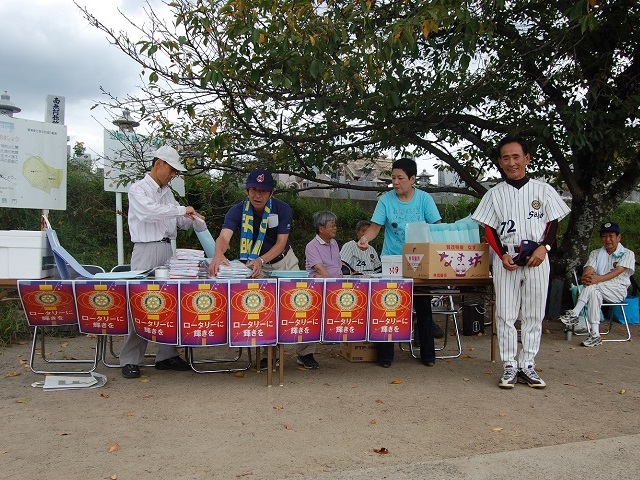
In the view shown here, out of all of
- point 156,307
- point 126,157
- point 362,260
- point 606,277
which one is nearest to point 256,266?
point 156,307

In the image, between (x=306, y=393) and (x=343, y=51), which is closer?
(x=306, y=393)

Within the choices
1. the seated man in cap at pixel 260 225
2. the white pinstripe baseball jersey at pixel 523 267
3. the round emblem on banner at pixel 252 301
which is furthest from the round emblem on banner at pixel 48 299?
the white pinstripe baseball jersey at pixel 523 267

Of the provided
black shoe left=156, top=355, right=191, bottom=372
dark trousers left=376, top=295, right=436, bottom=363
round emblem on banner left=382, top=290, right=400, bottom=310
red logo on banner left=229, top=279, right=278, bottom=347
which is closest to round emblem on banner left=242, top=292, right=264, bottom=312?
red logo on banner left=229, top=279, right=278, bottom=347

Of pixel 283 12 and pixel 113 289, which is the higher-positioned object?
pixel 283 12

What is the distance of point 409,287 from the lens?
5.30 meters

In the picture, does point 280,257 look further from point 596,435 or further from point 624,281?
point 624,281

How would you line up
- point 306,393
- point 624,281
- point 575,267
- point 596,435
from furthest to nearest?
point 575,267 < point 624,281 < point 306,393 < point 596,435

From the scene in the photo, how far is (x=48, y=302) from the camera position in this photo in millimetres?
5039

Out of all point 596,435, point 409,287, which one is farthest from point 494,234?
point 596,435

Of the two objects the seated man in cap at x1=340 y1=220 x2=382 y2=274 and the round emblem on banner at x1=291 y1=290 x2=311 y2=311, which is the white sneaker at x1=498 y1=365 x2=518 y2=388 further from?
the seated man in cap at x1=340 y1=220 x2=382 y2=274

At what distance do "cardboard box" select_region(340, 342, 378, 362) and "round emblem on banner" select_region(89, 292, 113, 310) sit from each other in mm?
2328

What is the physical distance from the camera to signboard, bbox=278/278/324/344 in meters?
5.02

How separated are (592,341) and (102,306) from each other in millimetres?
5515

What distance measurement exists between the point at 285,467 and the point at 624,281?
19.3ft
